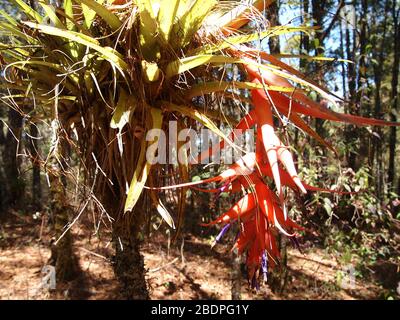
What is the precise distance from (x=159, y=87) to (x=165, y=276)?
3887 millimetres

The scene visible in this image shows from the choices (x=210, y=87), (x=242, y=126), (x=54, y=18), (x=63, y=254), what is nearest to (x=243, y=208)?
(x=242, y=126)

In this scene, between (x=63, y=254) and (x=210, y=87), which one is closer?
(x=210, y=87)

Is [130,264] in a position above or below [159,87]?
below

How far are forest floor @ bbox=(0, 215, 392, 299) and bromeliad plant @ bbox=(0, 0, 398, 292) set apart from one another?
2.87 meters

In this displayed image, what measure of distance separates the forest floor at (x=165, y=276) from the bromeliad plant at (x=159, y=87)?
2.87 meters

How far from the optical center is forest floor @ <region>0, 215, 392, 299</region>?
4062mm

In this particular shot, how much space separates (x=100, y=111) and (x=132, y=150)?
16 cm

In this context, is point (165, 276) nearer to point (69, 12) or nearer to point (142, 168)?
point (142, 168)

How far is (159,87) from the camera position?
1.03 m

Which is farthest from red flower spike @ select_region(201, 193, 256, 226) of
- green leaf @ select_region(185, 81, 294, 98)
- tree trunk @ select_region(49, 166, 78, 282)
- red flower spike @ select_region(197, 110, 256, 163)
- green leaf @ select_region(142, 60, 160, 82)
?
Answer: tree trunk @ select_region(49, 166, 78, 282)

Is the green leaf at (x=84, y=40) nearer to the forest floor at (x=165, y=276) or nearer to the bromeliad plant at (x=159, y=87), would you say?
the bromeliad plant at (x=159, y=87)

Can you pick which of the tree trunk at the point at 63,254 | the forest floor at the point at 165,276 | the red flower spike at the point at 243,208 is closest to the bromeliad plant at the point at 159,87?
the red flower spike at the point at 243,208
